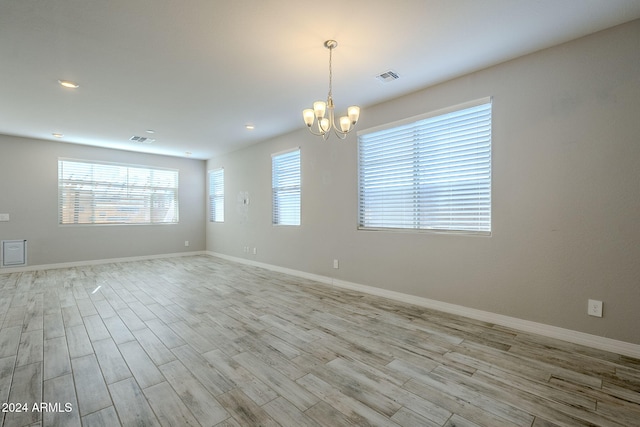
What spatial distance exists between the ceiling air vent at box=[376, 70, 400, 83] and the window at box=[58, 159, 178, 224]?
6.23 m

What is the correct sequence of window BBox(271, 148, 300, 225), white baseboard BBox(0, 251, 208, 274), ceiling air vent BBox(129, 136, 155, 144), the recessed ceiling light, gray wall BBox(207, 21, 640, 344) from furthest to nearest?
1. ceiling air vent BBox(129, 136, 155, 144)
2. white baseboard BBox(0, 251, 208, 274)
3. window BBox(271, 148, 300, 225)
4. the recessed ceiling light
5. gray wall BBox(207, 21, 640, 344)

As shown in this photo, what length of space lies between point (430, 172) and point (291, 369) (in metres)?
2.66

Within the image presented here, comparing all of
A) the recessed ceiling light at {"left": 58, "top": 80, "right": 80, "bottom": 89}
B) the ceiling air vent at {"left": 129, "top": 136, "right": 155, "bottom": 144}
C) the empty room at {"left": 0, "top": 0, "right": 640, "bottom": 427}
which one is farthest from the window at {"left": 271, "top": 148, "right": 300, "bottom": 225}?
the recessed ceiling light at {"left": 58, "top": 80, "right": 80, "bottom": 89}

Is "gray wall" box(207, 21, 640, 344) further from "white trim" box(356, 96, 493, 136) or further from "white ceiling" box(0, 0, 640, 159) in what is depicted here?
"white ceiling" box(0, 0, 640, 159)

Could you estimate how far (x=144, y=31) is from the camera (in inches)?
91.7

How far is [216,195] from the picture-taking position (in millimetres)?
7500

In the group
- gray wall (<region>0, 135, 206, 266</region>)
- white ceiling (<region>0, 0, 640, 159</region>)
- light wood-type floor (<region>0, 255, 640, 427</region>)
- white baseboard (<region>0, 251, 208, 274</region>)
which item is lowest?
light wood-type floor (<region>0, 255, 640, 427</region>)

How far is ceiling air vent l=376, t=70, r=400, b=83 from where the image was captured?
3.05 metres

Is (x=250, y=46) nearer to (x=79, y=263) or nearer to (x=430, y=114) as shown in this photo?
(x=430, y=114)

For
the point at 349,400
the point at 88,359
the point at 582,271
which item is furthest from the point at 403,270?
the point at 88,359

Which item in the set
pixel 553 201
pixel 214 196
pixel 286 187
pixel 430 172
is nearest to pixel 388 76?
pixel 430 172

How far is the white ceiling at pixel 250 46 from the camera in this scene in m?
2.09

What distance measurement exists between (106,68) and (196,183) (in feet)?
16.7

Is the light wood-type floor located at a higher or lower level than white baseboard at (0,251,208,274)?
lower
